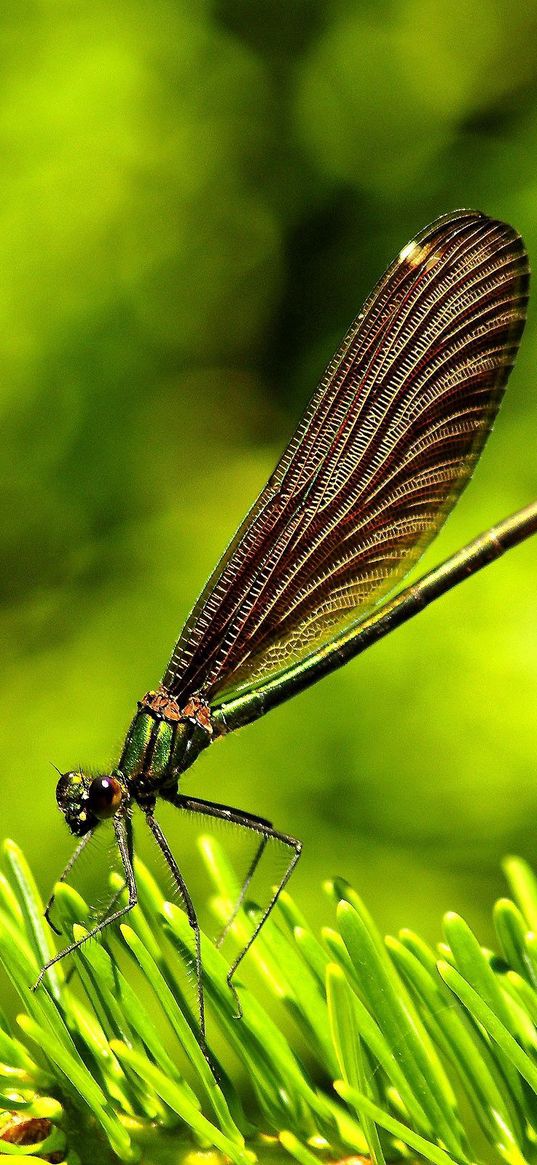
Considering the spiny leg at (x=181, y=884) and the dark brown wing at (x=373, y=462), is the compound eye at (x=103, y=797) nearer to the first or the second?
the spiny leg at (x=181, y=884)

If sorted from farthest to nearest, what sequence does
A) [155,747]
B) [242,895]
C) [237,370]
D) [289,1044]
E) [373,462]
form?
[237,370] < [373,462] < [155,747] < [242,895] < [289,1044]

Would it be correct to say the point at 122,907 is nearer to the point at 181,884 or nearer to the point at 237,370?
the point at 181,884

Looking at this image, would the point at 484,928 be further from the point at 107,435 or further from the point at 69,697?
the point at 107,435

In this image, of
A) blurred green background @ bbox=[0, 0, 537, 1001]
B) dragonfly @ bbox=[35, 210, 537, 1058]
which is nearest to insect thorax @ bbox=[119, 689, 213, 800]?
dragonfly @ bbox=[35, 210, 537, 1058]

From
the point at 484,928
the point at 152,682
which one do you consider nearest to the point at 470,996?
the point at 484,928

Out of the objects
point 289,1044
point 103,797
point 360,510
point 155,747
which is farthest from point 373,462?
point 289,1044

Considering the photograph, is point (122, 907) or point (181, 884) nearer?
point (122, 907)
